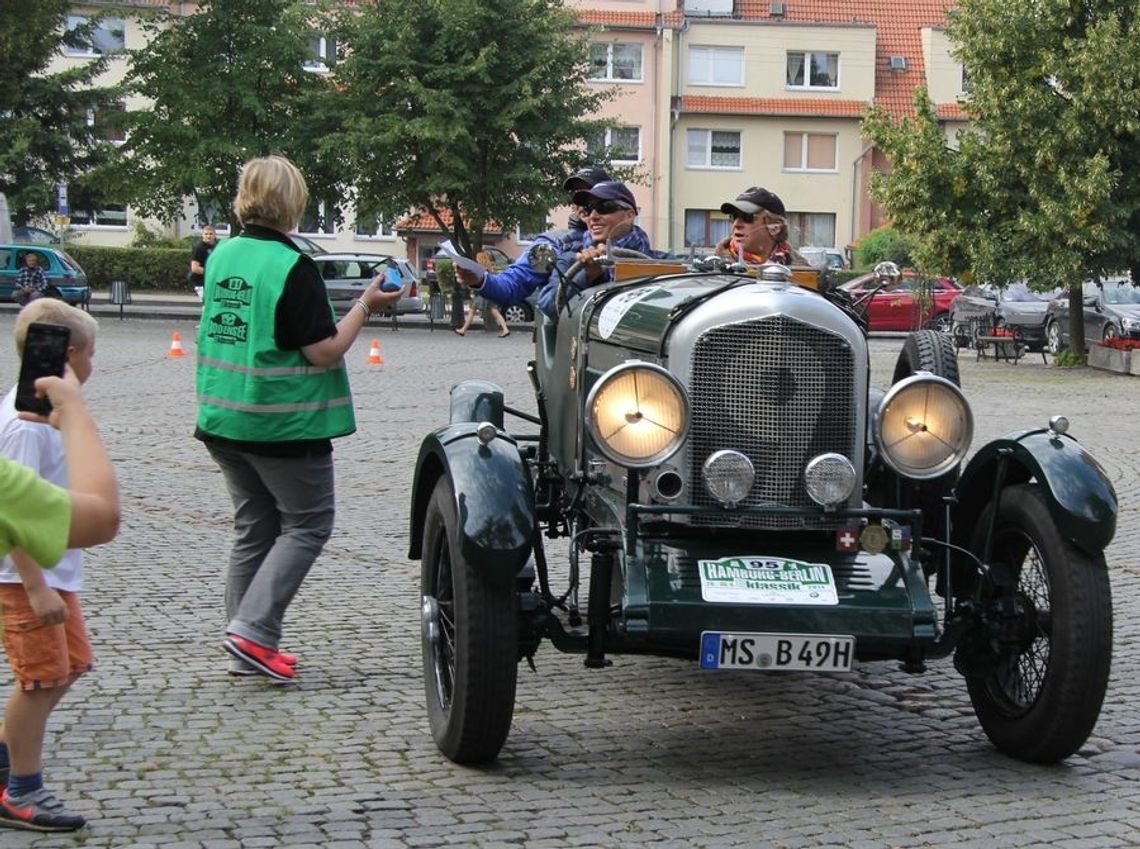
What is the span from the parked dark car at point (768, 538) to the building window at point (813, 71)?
188ft

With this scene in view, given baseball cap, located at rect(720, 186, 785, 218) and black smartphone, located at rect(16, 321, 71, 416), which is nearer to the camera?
black smartphone, located at rect(16, 321, 71, 416)

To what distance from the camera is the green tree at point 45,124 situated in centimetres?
4147

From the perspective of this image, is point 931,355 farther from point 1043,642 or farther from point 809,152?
point 809,152

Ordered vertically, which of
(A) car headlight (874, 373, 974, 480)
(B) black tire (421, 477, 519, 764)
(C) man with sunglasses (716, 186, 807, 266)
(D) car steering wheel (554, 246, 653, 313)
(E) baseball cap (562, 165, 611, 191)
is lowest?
(B) black tire (421, 477, 519, 764)

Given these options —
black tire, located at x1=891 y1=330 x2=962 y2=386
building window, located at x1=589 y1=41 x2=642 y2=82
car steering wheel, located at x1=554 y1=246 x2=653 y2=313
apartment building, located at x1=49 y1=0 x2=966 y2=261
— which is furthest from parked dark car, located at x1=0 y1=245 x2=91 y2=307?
black tire, located at x1=891 y1=330 x2=962 y2=386

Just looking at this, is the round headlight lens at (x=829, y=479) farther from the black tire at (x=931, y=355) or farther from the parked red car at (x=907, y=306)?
the parked red car at (x=907, y=306)

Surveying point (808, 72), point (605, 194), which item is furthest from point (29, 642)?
point (808, 72)

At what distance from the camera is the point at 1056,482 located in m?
5.64

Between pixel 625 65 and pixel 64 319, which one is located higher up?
pixel 625 65

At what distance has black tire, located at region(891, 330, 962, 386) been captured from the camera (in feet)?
24.1

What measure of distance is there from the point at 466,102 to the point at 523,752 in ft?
109

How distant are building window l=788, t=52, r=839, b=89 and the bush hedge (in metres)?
23.7

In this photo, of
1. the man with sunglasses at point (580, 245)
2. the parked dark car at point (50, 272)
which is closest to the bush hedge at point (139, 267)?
the parked dark car at point (50, 272)

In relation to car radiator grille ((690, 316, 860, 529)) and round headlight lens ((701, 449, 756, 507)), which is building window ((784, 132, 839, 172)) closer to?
car radiator grille ((690, 316, 860, 529))
